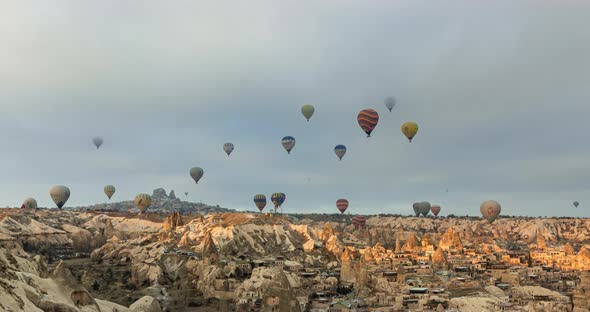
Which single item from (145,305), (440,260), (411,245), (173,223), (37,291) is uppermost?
(173,223)

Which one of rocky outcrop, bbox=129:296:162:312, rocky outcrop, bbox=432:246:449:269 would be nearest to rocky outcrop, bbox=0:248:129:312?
rocky outcrop, bbox=129:296:162:312

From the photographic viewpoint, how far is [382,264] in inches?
5709

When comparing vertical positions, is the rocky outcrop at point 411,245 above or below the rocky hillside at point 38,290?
above

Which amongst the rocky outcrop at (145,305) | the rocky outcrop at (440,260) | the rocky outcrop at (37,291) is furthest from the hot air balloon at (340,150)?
the rocky outcrop at (37,291)

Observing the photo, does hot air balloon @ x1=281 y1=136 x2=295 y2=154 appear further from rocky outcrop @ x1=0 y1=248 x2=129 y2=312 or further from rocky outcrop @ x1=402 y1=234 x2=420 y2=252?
rocky outcrop @ x1=0 y1=248 x2=129 y2=312

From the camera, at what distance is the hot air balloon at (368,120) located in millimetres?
151500

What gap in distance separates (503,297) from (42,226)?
163 metres

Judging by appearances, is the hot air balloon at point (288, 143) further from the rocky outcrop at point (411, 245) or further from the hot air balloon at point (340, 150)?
the rocky outcrop at point (411, 245)

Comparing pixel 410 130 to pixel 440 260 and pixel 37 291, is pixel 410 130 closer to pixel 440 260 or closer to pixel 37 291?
pixel 440 260

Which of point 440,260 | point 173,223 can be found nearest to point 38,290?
point 440,260

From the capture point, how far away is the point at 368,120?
151375 mm

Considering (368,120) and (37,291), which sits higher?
(368,120)

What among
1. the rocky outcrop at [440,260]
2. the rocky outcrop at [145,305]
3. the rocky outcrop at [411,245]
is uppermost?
the rocky outcrop at [411,245]

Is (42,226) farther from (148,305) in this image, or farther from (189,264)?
(148,305)
